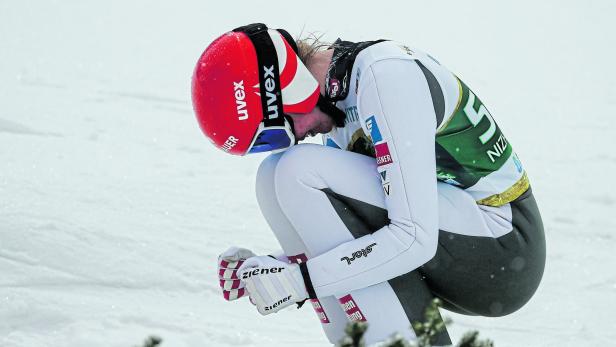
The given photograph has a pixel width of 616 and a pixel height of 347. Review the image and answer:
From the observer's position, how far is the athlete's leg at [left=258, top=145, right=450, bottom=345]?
7.47 feet

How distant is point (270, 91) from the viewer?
236 centimetres

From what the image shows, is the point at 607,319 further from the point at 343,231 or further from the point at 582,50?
the point at 582,50

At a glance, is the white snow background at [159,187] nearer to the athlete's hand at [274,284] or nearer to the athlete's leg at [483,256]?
the athlete's hand at [274,284]

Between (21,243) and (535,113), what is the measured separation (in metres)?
5.84

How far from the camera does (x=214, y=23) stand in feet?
35.4

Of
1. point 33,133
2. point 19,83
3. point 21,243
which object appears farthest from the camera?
point 19,83

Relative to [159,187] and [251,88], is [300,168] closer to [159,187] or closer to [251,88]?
[251,88]

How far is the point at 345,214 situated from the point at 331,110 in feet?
1.28

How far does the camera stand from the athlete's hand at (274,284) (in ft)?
7.39

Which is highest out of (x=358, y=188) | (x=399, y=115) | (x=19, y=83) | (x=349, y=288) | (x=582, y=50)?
(x=399, y=115)

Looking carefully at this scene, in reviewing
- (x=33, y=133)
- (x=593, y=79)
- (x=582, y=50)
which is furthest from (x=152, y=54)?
(x=582, y=50)

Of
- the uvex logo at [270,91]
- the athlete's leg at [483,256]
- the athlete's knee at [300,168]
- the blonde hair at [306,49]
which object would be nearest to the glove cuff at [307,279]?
the athlete's knee at [300,168]

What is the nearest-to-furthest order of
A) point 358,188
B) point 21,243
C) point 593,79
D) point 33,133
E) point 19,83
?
point 358,188, point 21,243, point 33,133, point 19,83, point 593,79

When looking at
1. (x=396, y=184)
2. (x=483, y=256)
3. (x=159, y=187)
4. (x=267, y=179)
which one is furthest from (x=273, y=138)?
(x=159, y=187)
